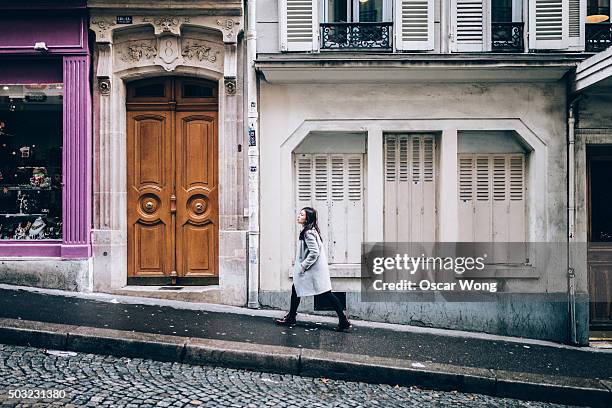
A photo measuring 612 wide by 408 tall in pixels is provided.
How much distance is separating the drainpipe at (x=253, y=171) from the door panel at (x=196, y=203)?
2.50 feet

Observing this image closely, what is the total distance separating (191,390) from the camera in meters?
5.70

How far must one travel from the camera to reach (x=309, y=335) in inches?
301

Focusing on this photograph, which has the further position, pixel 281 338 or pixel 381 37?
pixel 381 37

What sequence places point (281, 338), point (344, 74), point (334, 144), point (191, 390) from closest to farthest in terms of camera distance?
point (191, 390) < point (281, 338) < point (344, 74) < point (334, 144)

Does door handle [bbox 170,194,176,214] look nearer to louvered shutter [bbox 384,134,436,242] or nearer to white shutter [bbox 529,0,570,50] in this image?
louvered shutter [bbox 384,134,436,242]

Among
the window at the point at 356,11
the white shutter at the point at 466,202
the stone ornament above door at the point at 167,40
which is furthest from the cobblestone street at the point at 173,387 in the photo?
the window at the point at 356,11

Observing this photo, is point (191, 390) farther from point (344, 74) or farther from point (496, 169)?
point (496, 169)

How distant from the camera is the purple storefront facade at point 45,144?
30.3 feet

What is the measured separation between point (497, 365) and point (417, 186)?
3.49m

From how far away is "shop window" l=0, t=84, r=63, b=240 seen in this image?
9539 mm

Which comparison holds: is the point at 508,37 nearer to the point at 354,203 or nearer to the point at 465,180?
the point at 465,180

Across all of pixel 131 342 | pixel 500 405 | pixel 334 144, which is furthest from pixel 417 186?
pixel 131 342

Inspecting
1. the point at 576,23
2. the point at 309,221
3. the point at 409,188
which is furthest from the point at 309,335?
the point at 576,23

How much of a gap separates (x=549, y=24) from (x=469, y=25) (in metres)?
1.25
